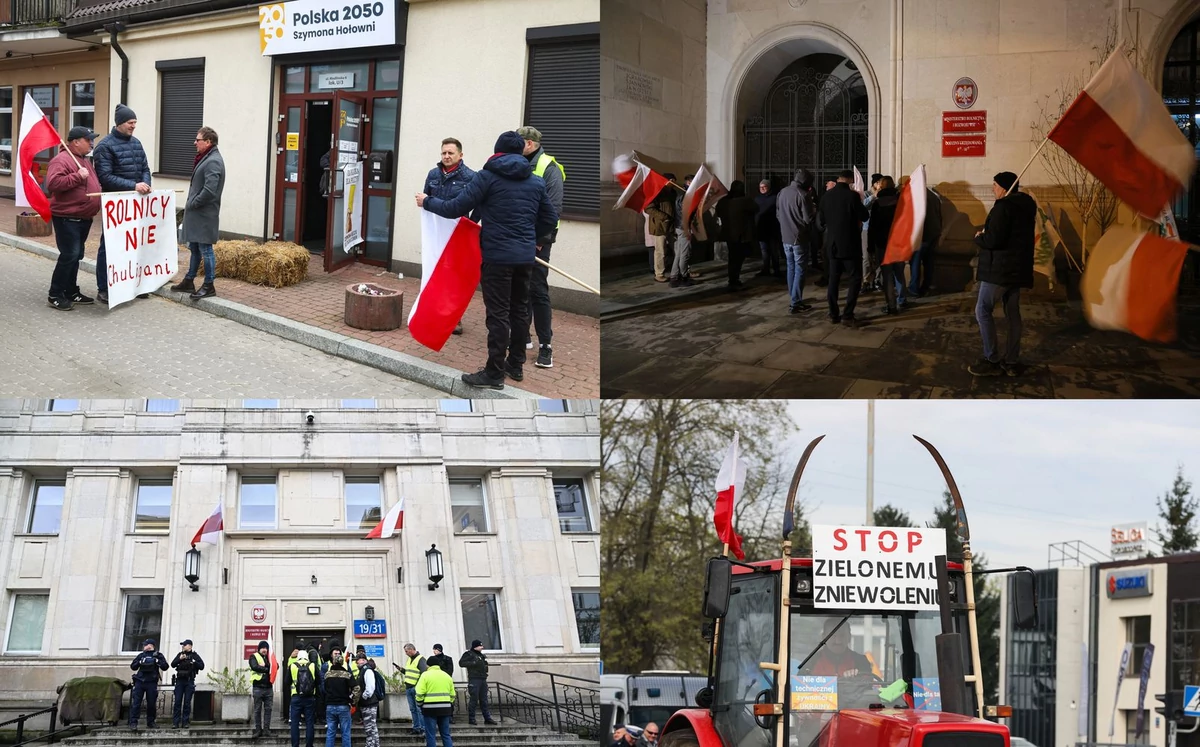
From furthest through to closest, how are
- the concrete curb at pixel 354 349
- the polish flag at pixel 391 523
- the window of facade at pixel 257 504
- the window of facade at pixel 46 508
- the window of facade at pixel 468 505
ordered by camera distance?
the window of facade at pixel 468 505, the window of facade at pixel 257 504, the window of facade at pixel 46 508, the polish flag at pixel 391 523, the concrete curb at pixel 354 349

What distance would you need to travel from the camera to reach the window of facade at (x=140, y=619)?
19.0 metres

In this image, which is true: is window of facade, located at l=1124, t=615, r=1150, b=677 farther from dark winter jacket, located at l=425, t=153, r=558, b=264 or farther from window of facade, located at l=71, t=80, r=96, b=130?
window of facade, located at l=71, t=80, r=96, b=130

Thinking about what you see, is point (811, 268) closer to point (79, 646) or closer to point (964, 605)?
point (964, 605)

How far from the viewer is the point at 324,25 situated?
16406 millimetres

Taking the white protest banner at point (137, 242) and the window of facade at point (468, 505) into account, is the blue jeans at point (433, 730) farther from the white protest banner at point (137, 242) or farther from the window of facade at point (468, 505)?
the window of facade at point (468, 505)

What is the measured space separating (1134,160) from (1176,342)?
3.15m

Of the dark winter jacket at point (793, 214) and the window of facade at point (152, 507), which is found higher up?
the dark winter jacket at point (793, 214)

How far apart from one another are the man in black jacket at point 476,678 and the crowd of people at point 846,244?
6394mm

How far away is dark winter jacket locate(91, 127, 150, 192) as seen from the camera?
12.7m

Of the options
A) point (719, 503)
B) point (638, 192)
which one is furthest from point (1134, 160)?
point (638, 192)

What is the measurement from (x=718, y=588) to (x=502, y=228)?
5213 mm

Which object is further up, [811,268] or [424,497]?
[811,268]

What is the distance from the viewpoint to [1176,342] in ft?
39.6

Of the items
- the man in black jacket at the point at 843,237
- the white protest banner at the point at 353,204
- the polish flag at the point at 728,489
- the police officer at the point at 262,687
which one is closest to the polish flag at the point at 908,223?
the man in black jacket at the point at 843,237
